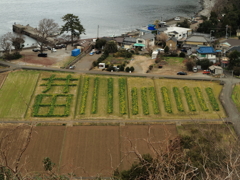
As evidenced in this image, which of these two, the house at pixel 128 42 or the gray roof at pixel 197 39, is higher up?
the gray roof at pixel 197 39

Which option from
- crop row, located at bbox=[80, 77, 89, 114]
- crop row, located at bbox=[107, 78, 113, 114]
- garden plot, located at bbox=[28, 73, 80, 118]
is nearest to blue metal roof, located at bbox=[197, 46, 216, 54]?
crop row, located at bbox=[107, 78, 113, 114]

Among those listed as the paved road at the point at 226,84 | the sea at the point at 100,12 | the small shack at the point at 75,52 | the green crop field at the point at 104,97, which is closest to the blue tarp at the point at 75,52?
the small shack at the point at 75,52

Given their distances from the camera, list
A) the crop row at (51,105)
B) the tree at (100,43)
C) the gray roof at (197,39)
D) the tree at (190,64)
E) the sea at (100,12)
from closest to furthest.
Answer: the crop row at (51,105)
the tree at (190,64)
the tree at (100,43)
the gray roof at (197,39)
the sea at (100,12)

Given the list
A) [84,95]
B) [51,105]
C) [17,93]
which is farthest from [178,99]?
[17,93]

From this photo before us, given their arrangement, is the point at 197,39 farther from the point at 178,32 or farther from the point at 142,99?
the point at 142,99

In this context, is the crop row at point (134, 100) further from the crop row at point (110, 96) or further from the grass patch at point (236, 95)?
the grass patch at point (236, 95)
